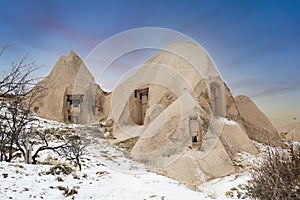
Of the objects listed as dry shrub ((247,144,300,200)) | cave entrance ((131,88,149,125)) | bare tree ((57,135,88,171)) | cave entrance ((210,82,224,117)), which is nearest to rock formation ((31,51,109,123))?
cave entrance ((131,88,149,125))

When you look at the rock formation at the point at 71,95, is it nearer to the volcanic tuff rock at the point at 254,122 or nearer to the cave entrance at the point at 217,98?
the cave entrance at the point at 217,98

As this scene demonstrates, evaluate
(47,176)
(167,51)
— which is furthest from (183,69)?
(47,176)

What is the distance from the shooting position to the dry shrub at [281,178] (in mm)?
4230

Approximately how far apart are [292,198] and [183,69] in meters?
19.1

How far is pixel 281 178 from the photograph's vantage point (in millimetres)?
4398

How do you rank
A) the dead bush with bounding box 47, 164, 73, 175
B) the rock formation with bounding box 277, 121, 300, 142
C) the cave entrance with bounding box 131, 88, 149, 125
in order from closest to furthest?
the rock formation with bounding box 277, 121, 300, 142 → the dead bush with bounding box 47, 164, 73, 175 → the cave entrance with bounding box 131, 88, 149, 125

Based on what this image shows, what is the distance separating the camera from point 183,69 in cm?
2277

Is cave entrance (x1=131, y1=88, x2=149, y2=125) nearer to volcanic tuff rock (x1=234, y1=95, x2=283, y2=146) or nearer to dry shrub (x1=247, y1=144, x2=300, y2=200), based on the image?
volcanic tuff rock (x1=234, y1=95, x2=283, y2=146)

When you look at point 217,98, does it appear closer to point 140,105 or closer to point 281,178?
point 140,105

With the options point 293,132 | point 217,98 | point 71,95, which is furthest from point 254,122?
point 71,95

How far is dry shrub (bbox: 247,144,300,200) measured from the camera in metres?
4.23

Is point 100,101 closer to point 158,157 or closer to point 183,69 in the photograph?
point 183,69

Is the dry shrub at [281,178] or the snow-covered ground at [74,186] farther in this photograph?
the snow-covered ground at [74,186]

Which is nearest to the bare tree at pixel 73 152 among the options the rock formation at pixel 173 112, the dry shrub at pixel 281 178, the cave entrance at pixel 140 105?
the rock formation at pixel 173 112
